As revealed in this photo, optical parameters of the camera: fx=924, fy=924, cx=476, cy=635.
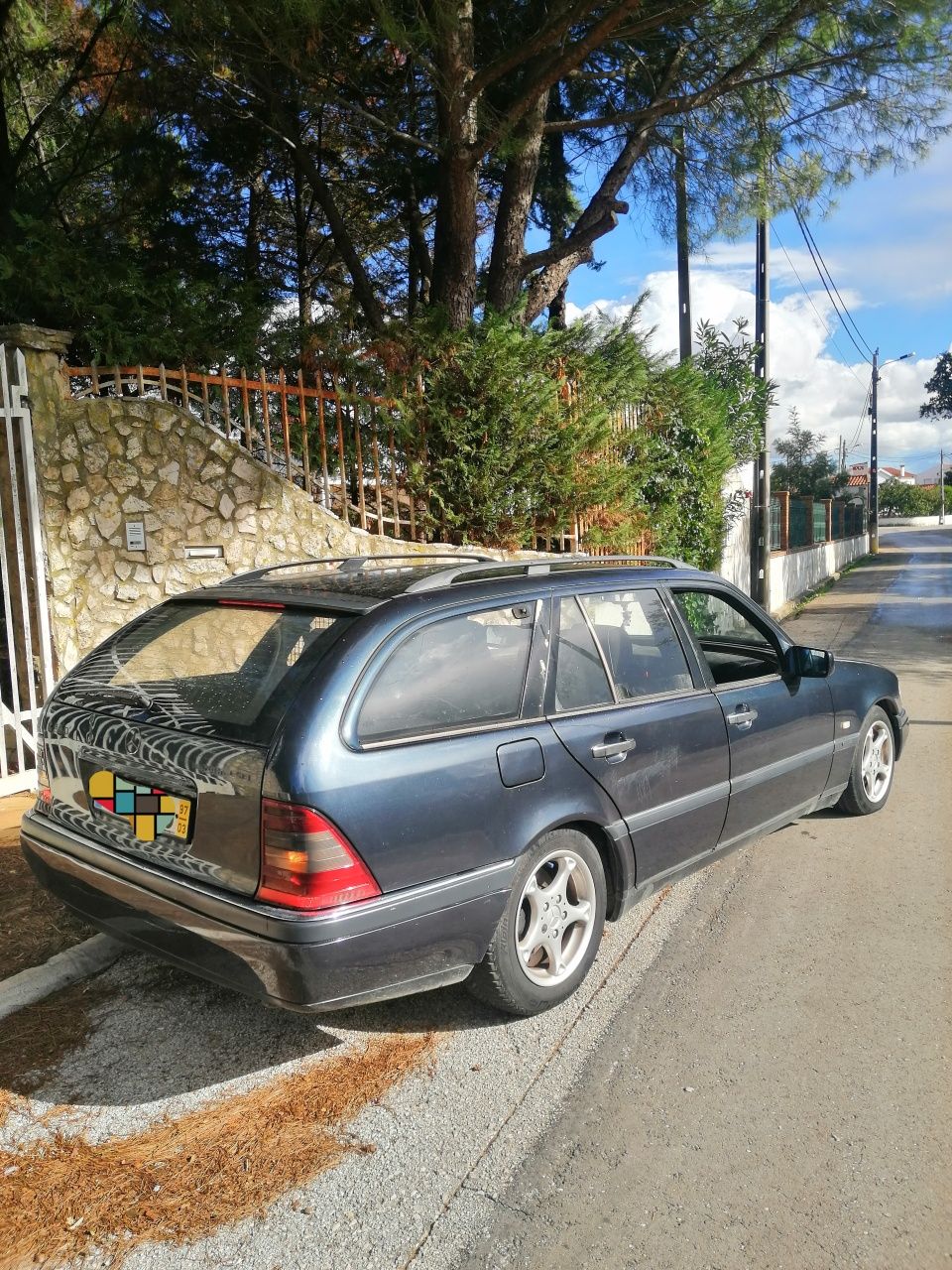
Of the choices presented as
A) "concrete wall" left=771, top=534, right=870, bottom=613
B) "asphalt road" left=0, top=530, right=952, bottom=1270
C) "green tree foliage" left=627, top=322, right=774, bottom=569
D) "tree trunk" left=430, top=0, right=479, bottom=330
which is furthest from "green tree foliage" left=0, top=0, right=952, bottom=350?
"concrete wall" left=771, top=534, right=870, bottom=613

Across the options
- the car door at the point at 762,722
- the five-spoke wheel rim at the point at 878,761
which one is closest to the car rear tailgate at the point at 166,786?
the car door at the point at 762,722

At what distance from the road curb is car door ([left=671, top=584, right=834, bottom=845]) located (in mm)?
2616

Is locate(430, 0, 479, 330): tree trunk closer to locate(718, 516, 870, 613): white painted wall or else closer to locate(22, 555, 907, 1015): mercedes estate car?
locate(718, 516, 870, 613): white painted wall

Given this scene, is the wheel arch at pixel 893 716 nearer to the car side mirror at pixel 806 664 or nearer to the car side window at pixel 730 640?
the car side window at pixel 730 640

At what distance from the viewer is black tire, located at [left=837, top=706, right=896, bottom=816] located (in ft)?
16.9

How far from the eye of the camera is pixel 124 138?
9.56m

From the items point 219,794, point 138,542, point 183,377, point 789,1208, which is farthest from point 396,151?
point 789,1208

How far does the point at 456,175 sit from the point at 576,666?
7.34 meters

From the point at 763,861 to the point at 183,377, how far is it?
5.02 metres

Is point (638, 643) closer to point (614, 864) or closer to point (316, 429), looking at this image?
point (614, 864)

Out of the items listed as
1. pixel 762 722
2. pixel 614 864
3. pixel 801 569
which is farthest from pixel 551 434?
pixel 801 569

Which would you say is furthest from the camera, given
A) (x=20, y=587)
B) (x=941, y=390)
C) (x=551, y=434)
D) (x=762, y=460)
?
(x=941, y=390)

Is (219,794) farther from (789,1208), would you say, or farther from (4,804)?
(4,804)

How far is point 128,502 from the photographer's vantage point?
6465mm
